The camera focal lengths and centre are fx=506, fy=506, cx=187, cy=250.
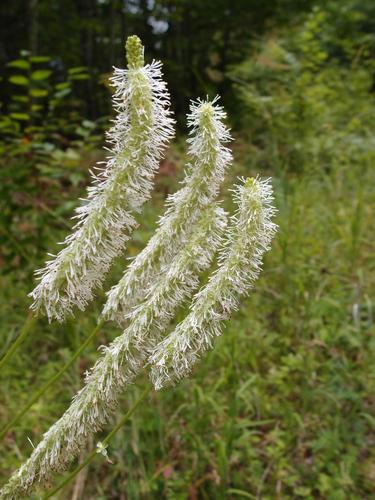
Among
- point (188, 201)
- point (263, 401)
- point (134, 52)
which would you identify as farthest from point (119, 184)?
point (263, 401)

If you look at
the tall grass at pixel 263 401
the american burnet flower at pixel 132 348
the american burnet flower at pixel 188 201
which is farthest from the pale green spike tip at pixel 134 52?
the tall grass at pixel 263 401

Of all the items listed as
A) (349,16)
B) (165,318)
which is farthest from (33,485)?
(349,16)

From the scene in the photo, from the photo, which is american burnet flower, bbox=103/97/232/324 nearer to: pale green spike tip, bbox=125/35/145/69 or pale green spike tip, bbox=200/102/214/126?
pale green spike tip, bbox=200/102/214/126

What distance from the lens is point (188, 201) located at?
100 cm

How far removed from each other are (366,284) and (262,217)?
2.77 m

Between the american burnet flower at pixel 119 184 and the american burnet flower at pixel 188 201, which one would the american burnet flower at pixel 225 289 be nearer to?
the american burnet flower at pixel 188 201

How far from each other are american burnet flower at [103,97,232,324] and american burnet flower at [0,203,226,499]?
0.03 m

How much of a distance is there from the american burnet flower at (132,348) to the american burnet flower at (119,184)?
0.40 ft

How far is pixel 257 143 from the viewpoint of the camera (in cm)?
667

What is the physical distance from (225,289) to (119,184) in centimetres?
29

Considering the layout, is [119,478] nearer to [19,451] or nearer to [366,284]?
A: [19,451]

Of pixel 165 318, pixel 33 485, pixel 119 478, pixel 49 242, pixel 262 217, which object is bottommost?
pixel 119 478

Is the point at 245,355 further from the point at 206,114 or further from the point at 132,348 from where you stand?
the point at 206,114

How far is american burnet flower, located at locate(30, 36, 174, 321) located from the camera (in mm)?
960
